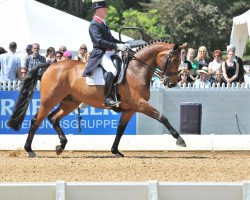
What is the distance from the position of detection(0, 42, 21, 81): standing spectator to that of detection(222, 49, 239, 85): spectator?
15.6ft

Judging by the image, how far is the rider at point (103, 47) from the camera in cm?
1714

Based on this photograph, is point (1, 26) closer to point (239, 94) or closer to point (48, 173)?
point (239, 94)

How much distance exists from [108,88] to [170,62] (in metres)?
1.19

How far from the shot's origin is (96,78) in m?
17.6

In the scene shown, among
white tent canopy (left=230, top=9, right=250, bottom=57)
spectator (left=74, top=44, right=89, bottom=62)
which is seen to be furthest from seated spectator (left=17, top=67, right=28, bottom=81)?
white tent canopy (left=230, top=9, right=250, bottom=57)

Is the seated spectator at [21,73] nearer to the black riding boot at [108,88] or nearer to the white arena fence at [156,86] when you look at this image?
the white arena fence at [156,86]

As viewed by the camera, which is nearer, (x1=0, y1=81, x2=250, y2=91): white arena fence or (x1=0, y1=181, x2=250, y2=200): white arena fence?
(x1=0, y1=181, x2=250, y2=200): white arena fence

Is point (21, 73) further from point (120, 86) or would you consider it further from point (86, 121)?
point (120, 86)

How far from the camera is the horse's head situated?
17453mm

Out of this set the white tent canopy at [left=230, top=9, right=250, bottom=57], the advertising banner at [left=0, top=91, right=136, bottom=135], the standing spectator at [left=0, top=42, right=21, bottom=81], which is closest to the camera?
the advertising banner at [left=0, top=91, right=136, bottom=135]

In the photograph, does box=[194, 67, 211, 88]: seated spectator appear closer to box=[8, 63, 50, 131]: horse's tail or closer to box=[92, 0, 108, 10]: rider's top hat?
box=[8, 63, 50, 131]: horse's tail

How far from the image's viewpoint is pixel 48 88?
59.1 ft

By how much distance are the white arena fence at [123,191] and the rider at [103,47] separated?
23.9 feet

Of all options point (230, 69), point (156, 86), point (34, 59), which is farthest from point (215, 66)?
point (34, 59)
